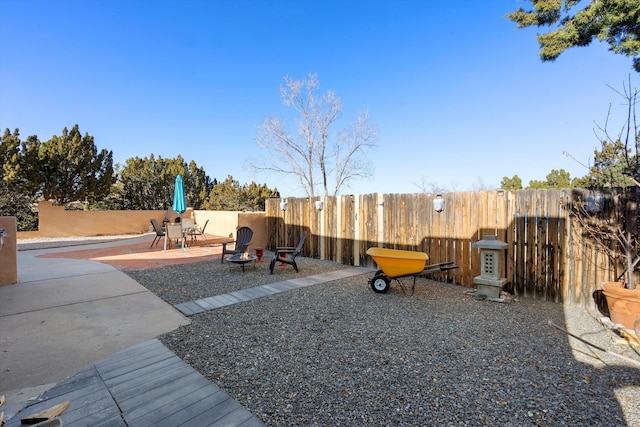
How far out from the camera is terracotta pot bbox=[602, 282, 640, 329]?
3.19 meters

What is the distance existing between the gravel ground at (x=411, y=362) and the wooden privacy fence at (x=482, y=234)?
19.5 inches

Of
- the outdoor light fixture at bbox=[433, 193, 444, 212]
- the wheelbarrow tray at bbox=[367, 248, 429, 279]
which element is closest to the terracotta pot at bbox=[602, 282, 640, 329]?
the wheelbarrow tray at bbox=[367, 248, 429, 279]

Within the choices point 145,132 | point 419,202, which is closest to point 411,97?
point 419,202

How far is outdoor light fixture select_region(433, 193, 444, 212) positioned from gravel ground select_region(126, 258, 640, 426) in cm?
187

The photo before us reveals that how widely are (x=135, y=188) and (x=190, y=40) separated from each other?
1148 cm

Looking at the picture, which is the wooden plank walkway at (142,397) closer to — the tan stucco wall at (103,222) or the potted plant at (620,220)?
the potted plant at (620,220)

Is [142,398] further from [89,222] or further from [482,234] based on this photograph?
[89,222]

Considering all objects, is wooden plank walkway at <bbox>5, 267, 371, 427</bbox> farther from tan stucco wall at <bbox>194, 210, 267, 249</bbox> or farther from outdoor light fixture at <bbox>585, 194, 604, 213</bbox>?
tan stucco wall at <bbox>194, 210, 267, 249</bbox>

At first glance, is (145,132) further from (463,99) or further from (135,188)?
(463,99)

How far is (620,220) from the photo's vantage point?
388 centimetres

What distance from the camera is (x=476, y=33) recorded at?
8766 millimetres

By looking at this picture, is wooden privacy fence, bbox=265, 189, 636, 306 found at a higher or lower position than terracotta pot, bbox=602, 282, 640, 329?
higher

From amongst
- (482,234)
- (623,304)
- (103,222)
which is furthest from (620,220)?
(103,222)

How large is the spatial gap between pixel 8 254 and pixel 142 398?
5.50m
